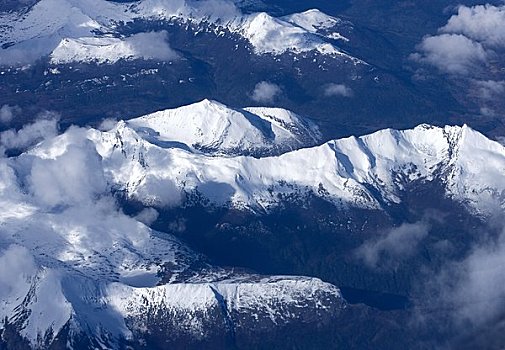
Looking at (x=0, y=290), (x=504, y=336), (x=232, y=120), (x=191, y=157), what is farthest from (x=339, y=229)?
(x=504, y=336)

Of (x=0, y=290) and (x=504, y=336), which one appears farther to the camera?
(x=0, y=290)

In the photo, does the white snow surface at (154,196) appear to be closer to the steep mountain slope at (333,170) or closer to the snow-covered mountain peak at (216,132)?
the steep mountain slope at (333,170)

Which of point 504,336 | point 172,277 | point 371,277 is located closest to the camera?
point 504,336

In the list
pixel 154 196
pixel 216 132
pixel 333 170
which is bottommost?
pixel 216 132

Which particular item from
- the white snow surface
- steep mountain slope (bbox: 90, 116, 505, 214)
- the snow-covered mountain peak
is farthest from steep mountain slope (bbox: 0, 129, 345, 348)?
the snow-covered mountain peak

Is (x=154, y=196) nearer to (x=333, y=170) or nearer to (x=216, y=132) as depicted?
(x=333, y=170)

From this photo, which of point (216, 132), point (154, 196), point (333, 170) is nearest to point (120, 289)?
point (154, 196)

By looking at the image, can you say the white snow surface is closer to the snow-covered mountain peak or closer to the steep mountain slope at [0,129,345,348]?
the steep mountain slope at [0,129,345,348]

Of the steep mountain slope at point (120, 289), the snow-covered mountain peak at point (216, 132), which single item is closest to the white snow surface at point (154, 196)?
the steep mountain slope at point (120, 289)

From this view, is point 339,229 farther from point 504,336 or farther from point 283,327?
point 504,336

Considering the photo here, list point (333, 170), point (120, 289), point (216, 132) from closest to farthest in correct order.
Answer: point (120, 289), point (333, 170), point (216, 132)

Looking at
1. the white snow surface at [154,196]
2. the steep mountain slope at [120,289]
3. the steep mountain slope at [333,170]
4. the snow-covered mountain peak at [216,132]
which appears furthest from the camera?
the snow-covered mountain peak at [216,132]
